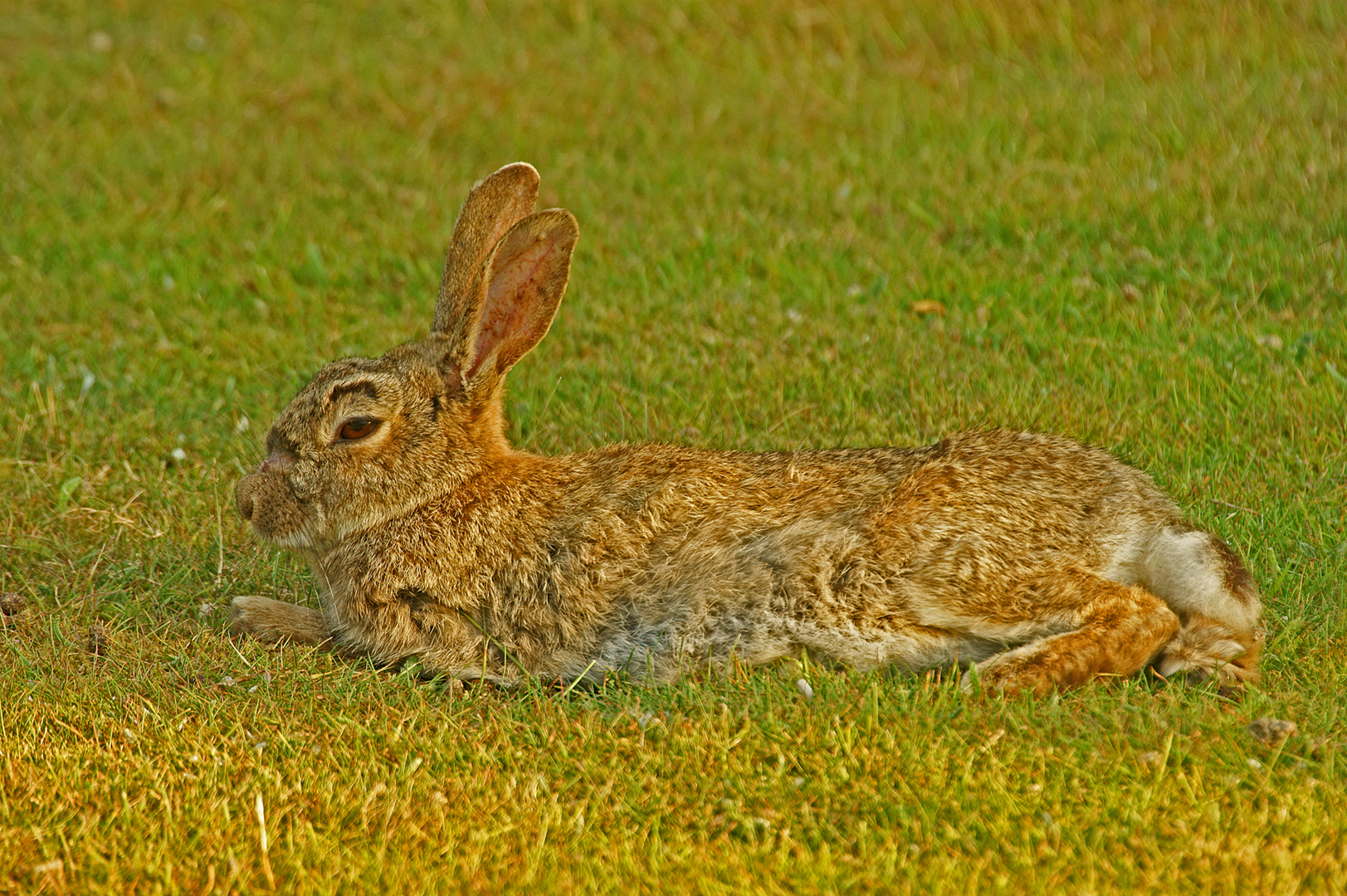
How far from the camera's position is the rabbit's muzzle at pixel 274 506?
5.57 meters

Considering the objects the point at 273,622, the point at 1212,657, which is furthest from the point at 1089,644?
the point at 273,622

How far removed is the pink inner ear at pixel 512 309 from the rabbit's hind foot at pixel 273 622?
1.13 metres

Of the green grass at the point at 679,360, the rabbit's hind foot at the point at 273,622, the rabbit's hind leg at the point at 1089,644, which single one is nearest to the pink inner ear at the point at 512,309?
the rabbit's hind foot at the point at 273,622

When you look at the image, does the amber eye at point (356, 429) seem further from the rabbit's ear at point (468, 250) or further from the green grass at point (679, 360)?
the green grass at point (679, 360)

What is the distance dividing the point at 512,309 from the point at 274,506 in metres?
1.19

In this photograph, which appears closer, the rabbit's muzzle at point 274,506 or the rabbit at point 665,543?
the rabbit at point 665,543

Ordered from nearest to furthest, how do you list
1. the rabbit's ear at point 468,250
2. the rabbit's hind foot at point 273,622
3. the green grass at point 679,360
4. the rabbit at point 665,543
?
the green grass at point 679,360, the rabbit at point 665,543, the rabbit's hind foot at point 273,622, the rabbit's ear at point 468,250

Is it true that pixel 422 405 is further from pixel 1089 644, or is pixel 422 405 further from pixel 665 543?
pixel 1089 644

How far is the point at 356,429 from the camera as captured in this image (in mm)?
5605

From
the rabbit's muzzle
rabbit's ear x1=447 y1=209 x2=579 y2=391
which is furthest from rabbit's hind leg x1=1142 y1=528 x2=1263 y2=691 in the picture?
the rabbit's muzzle

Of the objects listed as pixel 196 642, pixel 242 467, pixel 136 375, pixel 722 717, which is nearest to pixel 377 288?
pixel 136 375

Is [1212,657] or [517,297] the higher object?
[517,297]

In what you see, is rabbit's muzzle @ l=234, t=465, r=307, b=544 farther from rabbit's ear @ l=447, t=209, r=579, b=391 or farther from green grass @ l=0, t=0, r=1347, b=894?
rabbit's ear @ l=447, t=209, r=579, b=391

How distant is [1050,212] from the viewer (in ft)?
28.9
